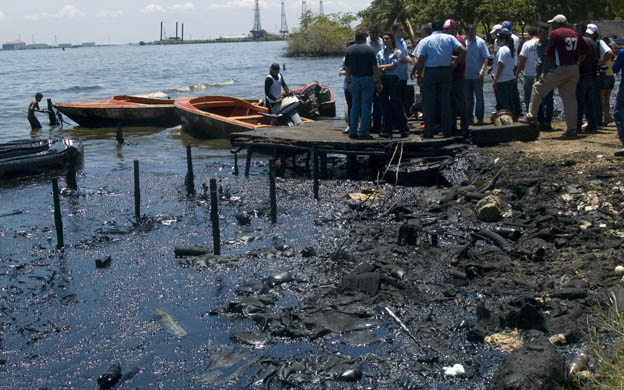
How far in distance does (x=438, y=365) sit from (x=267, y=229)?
4982 millimetres

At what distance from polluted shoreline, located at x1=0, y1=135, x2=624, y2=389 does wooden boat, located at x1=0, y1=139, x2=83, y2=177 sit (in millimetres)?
3180

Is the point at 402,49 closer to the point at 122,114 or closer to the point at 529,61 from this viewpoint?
the point at 529,61

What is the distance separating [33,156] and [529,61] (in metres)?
10.5

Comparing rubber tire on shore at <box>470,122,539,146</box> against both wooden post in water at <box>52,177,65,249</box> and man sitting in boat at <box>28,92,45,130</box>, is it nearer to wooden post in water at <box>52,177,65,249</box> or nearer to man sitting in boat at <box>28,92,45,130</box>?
wooden post in water at <box>52,177,65,249</box>

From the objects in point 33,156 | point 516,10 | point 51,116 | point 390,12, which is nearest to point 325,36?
point 390,12

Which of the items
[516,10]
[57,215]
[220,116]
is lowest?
[57,215]

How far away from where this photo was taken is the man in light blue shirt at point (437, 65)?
10734 millimetres

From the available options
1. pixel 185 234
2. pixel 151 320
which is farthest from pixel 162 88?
pixel 151 320

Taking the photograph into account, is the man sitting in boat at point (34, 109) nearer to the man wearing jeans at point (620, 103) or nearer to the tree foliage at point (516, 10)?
the man wearing jeans at point (620, 103)

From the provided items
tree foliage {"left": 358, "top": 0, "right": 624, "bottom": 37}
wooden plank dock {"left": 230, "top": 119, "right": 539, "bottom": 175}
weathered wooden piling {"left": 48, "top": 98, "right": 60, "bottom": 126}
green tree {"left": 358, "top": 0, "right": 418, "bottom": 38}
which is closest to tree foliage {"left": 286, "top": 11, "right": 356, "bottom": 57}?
green tree {"left": 358, "top": 0, "right": 418, "bottom": 38}

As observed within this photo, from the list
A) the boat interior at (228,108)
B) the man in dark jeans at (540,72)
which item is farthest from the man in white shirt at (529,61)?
the boat interior at (228,108)

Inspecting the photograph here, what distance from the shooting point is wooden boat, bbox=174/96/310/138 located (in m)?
18.1

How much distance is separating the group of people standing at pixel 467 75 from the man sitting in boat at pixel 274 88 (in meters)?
3.59

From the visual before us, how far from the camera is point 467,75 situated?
12.1 metres
